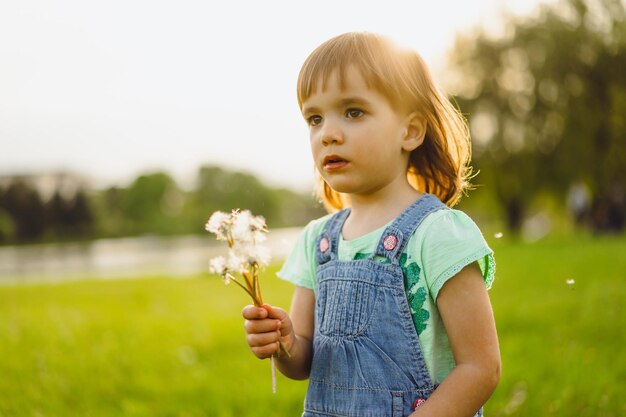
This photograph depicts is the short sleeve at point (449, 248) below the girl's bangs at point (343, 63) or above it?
below

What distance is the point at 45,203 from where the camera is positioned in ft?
65.6

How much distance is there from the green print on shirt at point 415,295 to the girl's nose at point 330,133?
0.40 meters

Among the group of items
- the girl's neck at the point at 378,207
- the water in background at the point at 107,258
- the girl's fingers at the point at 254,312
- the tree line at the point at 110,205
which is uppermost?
the girl's neck at the point at 378,207

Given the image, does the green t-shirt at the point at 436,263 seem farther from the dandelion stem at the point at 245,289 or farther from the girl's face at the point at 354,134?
the dandelion stem at the point at 245,289

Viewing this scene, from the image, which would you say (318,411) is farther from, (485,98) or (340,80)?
(485,98)

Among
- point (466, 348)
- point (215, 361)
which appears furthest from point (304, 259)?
point (215, 361)

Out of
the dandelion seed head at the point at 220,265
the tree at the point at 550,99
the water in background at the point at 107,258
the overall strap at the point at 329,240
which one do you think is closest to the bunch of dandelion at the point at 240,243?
the dandelion seed head at the point at 220,265

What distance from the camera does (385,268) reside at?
1860 millimetres

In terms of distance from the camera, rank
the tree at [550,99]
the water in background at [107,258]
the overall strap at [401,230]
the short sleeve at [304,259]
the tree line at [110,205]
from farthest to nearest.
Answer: the water in background at [107,258] < the tree at [550,99] < the tree line at [110,205] < the short sleeve at [304,259] < the overall strap at [401,230]

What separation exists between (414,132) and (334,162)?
0.93 ft

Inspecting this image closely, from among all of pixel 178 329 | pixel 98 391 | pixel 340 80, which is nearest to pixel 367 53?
pixel 340 80

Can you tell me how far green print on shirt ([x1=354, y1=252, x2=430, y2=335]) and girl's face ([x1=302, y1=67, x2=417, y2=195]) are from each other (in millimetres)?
287

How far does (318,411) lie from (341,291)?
1.20 feet

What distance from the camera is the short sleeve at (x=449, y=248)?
5.78 feet
